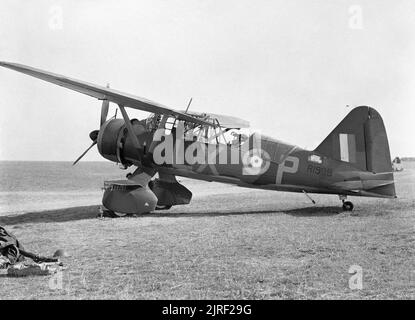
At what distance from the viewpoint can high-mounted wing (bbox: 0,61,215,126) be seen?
35.0 feet

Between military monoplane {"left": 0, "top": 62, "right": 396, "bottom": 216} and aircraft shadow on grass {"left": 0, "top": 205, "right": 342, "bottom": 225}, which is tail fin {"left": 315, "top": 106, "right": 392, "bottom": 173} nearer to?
military monoplane {"left": 0, "top": 62, "right": 396, "bottom": 216}

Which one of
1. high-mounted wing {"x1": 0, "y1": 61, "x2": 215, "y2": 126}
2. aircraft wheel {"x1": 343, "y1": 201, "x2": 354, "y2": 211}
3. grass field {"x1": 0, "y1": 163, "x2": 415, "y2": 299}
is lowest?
grass field {"x1": 0, "y1": 163, "x2": 415, "y2": 299}

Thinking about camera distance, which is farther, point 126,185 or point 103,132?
point 103,132

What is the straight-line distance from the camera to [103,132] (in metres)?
12.6

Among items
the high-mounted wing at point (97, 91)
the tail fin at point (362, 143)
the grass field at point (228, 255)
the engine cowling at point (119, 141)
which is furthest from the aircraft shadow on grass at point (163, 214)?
the high-mounted wing at point (97, 91)

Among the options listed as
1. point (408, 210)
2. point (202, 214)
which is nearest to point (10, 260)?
point (202, 214)

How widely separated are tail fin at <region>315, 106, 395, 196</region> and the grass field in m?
1.10

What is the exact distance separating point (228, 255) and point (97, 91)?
Result: 6504mm

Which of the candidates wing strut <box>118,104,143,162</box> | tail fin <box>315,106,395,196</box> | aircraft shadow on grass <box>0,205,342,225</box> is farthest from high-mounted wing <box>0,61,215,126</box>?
tail fin <box>315,106,395,196</box>

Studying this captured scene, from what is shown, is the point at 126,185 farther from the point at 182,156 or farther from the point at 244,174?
the point at 244,174

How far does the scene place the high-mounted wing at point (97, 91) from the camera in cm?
1068

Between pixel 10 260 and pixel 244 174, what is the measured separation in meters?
6.70
